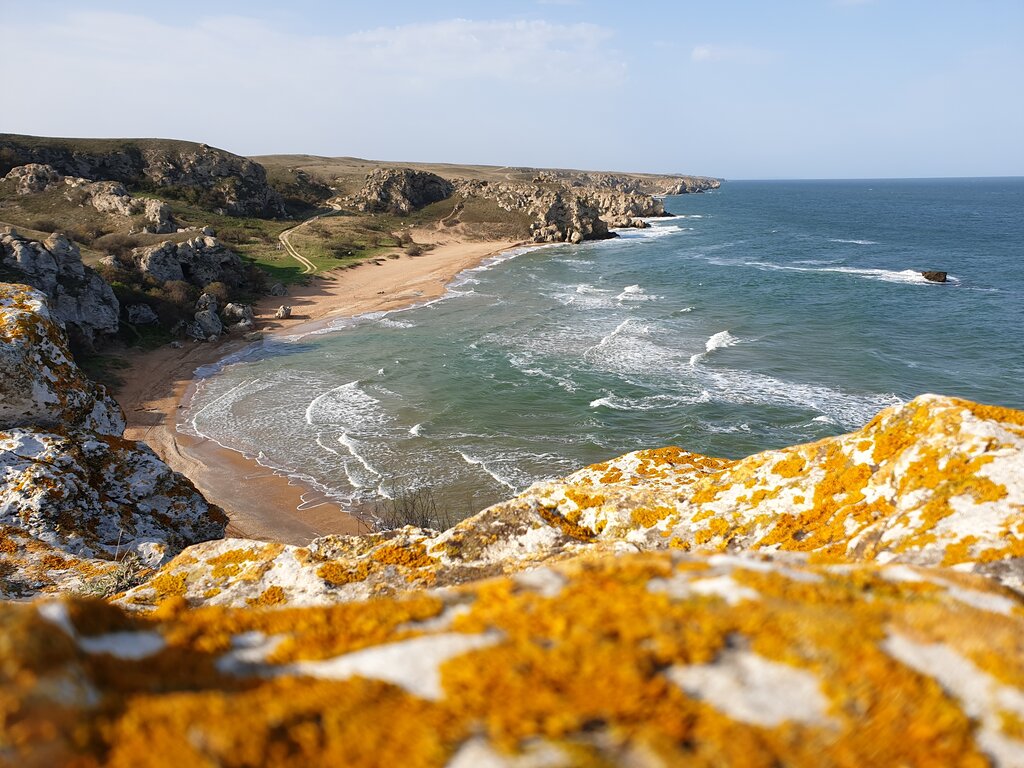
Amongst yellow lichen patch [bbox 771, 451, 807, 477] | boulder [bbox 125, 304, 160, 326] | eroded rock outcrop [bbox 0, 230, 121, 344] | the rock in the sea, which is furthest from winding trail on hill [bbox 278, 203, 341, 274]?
yellow lichen patch [bbox 771, 451, 807, 477]

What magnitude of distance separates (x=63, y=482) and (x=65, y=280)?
4102 cm

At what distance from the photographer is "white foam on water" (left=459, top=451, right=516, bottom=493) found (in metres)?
25.5

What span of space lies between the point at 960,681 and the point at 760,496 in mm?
4921

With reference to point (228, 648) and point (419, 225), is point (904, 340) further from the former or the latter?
point (419, 225)

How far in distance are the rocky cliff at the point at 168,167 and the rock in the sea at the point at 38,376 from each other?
307 feet

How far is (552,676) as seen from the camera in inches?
134

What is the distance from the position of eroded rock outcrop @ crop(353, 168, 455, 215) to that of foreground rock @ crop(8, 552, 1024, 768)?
12164 centimetres

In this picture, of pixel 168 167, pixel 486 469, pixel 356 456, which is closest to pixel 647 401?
pixel 486 469

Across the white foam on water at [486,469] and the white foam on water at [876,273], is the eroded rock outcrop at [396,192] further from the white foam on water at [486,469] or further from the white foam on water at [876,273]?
the white foam on water at [486,469]

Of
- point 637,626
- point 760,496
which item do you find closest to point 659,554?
point 637,626

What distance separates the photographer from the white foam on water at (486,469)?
25453 mm

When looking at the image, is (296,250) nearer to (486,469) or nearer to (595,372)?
(595,372)

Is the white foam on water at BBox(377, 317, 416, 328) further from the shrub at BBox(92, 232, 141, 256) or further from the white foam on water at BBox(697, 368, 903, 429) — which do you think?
the white foam on water at BBox(697, 368, 903, 429)

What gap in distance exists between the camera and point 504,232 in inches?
4281
